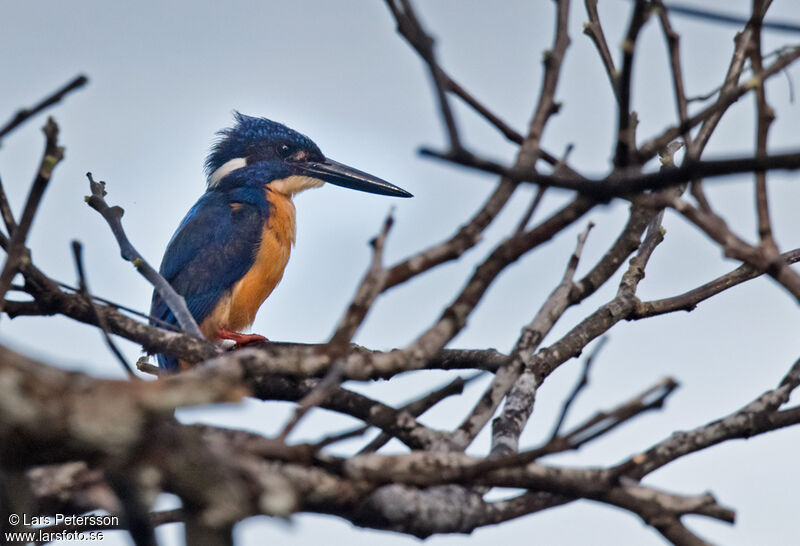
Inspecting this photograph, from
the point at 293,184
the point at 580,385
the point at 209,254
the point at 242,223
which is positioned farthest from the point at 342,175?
the point at 580,385

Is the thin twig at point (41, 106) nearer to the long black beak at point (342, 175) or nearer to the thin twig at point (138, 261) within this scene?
the thin twig at point (138, 261)

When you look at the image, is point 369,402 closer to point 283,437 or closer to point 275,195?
point 283,437

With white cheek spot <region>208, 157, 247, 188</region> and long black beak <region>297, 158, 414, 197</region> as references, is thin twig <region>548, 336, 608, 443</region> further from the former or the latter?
white cheek spot <region>208, 157, 247, 188</region>

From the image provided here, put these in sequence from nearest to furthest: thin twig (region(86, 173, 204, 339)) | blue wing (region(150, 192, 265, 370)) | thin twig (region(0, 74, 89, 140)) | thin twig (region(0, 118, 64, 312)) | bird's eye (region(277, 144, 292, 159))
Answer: thin twig (region(0, 74, 89, 140)), thin twig (region(0, 118, 64, 312)), thin twig (region(86, 173, 204, 339)), blue wing (region(150, 192, 265, 370)), bird's eye (region(277, 144, 292, 159))

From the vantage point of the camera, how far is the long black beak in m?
6.88

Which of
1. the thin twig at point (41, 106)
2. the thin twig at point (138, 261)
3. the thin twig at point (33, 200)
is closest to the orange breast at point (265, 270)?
the thin twig at point (138, 261)

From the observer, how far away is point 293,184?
22.5 ft

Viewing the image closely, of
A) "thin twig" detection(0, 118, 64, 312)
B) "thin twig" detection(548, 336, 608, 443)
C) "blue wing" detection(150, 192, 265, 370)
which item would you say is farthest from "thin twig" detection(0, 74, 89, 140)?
"blue wing" detection(150, 192, 265, 370)

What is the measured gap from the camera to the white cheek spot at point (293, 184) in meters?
6.82

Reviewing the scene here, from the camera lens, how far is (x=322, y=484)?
5.30 feet

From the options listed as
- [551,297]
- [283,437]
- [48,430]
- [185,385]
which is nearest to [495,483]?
[283,437]

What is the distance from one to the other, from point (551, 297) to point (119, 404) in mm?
1547

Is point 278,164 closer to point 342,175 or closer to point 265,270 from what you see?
point 342,175

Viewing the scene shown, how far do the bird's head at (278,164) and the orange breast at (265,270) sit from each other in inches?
13.2
